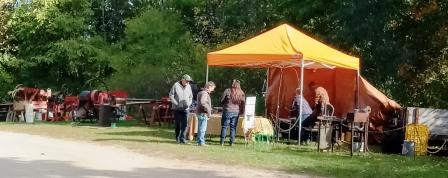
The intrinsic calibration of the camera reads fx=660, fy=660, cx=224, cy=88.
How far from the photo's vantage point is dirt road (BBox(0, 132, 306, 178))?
9.71m

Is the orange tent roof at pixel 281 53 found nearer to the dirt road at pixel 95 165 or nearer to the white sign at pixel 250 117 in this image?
the white sign at pixel 250 117

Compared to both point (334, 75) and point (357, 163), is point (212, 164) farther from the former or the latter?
point (334, 75)

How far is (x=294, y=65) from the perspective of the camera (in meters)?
18.8

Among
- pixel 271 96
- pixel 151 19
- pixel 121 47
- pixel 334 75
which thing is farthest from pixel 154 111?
pixel 121 47

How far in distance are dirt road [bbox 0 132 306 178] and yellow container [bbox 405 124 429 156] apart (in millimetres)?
5378

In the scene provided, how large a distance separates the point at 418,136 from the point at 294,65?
5.00 metres

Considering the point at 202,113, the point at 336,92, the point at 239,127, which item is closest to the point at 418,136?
the point at 239,127

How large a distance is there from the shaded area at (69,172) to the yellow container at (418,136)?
6255 millimetres

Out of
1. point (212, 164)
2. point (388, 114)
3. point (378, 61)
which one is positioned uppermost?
point (378, 61)

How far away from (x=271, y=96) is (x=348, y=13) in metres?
5.51

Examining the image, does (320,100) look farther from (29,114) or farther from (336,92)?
(29,114)

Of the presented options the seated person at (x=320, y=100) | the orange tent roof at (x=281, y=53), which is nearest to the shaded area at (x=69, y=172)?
the orange tent roof at (x=281, y=53)

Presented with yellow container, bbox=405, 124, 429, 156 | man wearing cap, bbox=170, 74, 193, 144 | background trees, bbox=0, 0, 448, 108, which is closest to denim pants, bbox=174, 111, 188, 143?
man wearing cap, bbox=170, 74, 193, 144

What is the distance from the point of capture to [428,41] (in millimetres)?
25047
